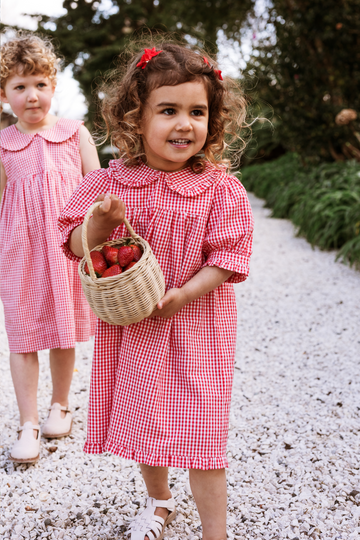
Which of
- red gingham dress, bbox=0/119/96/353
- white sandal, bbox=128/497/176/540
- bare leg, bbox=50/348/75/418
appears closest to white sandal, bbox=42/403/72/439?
bare leg, bbox=50/348/75/418

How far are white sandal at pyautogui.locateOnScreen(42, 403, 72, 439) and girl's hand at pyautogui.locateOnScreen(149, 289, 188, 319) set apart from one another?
3.99ft

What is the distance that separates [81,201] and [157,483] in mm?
976

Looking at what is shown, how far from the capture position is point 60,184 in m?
2.18

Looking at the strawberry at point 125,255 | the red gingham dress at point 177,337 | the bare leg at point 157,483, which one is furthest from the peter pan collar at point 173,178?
the bare leg at point 157,483

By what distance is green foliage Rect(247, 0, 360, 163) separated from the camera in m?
6.82

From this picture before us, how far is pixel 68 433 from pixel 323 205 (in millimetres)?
4156

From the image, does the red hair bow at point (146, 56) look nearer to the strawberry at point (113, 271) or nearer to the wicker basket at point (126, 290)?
the wicker basket at point (126, 290)

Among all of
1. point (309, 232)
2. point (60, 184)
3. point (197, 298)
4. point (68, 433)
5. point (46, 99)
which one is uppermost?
point (46, 99)

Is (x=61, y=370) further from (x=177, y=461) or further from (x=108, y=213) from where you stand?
(x=108, y=213)

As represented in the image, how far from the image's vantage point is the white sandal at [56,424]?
2.33 meters

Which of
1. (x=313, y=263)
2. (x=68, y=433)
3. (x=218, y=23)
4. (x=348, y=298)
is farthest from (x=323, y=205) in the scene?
(x=218, y=23)

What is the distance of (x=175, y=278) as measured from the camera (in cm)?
→ 148

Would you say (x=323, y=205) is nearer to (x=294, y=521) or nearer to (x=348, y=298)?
(x=348, y=298)

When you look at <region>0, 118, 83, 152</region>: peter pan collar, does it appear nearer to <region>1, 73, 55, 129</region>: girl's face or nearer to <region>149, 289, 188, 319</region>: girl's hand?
<region>1, 73, 55, 129</region>: girl's face
